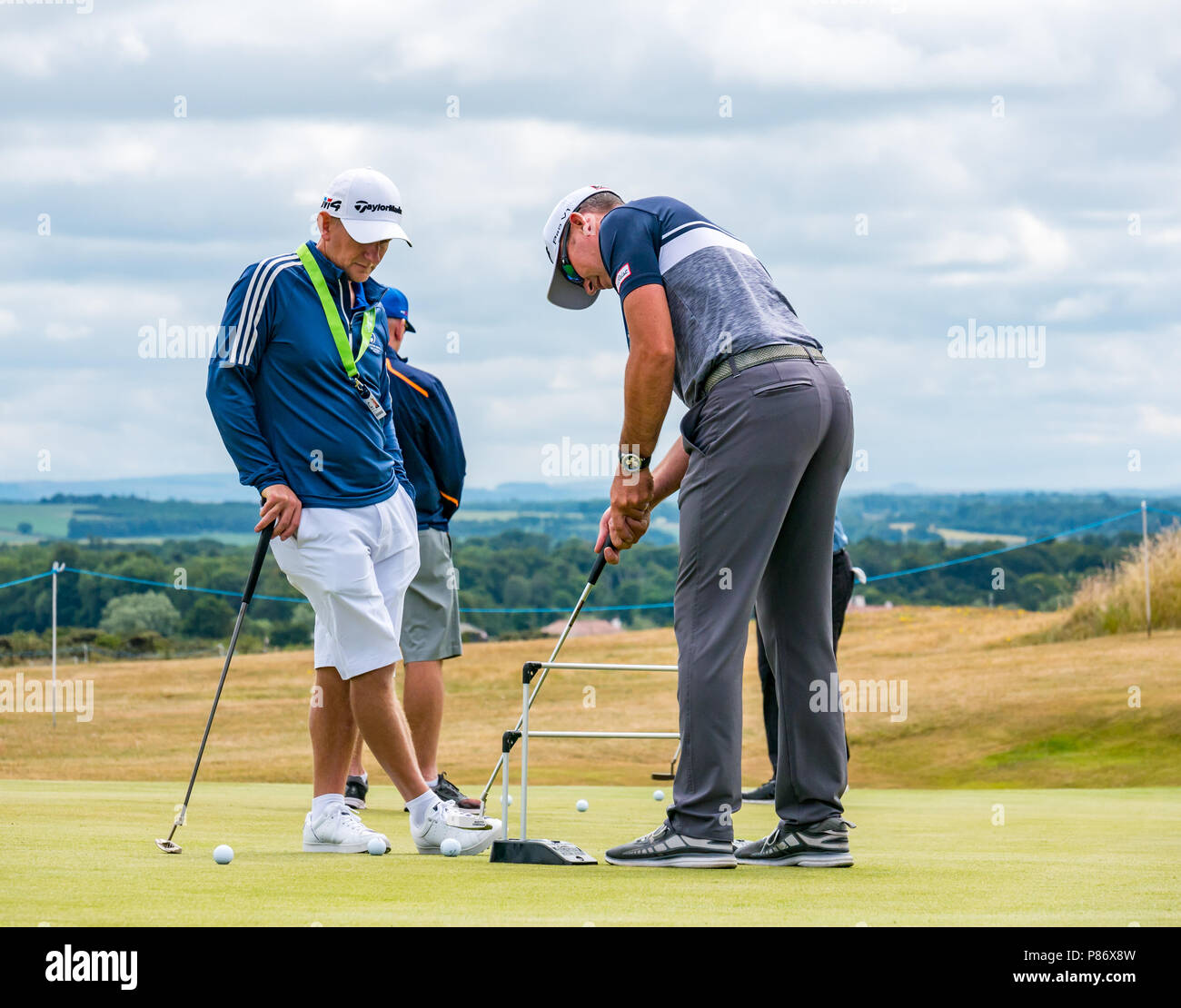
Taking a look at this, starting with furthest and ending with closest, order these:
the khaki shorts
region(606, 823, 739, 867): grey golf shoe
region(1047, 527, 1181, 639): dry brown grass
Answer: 1. region(1047, 527, 1181, 639): dry brown grass
2. the khaki shorts
3. region(606, 823, 739, 867): grey golf shoe

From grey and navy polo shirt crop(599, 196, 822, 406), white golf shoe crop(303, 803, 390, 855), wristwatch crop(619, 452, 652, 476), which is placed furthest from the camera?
white golf shoe crop(303, 803, 390, 855)

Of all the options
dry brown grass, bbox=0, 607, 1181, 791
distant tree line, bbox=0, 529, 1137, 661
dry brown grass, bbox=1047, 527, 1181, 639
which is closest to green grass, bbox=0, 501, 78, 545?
distant tree line, bbox=0, 529, 1137, 661

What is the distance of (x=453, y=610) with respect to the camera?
24.6 ft

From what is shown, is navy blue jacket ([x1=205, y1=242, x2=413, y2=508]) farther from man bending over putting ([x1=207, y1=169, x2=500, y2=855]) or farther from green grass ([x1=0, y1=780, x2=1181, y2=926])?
green grass ([x1=0, y1=780, x2=1181, y2=926])

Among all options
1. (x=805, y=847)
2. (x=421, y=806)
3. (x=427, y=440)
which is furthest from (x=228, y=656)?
(x=427, y=440)

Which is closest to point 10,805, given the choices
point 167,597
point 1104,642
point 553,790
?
point 553,790

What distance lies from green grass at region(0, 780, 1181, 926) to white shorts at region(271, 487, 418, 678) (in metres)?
0.68

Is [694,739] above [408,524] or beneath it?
beneath

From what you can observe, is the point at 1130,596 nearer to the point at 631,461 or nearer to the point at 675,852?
the point at 631,461

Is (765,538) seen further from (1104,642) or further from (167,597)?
(167,597)

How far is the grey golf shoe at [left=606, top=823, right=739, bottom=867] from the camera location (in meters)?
4.38

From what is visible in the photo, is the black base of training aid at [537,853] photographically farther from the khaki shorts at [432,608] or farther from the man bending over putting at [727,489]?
the khaki shorts at [432,608]

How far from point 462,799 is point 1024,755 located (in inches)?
319

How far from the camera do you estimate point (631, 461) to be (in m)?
4.75
